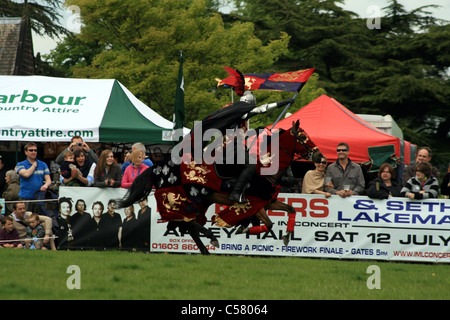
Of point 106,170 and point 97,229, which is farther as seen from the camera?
point 106,170

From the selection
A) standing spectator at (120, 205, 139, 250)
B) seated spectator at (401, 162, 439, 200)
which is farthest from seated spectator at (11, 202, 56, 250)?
seated spectator at (401, 162, 439, 200)

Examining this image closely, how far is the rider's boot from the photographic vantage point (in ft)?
30.6

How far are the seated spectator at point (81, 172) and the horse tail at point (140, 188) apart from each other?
84.8 inches

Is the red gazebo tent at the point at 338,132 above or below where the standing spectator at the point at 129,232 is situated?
above

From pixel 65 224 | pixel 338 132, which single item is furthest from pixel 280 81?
pixel 338 132

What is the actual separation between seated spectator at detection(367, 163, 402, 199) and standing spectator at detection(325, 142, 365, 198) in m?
0.23

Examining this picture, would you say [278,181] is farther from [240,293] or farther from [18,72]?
[18,72]

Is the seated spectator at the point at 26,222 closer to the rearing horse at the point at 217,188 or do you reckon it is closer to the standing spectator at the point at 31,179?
the standing spectator at the point at 31,179

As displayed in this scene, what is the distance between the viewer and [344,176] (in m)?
11.9

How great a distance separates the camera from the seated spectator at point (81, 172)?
39.3ft

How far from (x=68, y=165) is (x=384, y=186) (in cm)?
569

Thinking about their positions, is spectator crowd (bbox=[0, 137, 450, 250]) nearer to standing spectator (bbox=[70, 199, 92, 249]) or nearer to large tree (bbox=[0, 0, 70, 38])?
standing spectator (bbox=[70, 199, 92, 249])

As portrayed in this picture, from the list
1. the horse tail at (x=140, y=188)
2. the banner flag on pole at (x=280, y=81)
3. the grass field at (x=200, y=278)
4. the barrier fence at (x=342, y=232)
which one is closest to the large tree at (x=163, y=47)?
the banner flag on pole at (x=280, y=81)

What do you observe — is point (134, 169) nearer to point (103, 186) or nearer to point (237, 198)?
point (103, 186)
